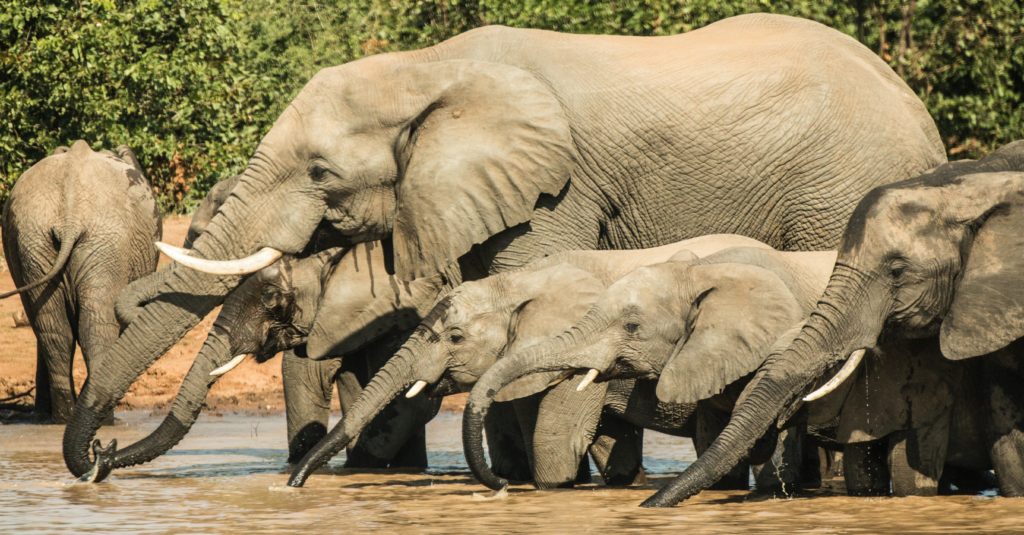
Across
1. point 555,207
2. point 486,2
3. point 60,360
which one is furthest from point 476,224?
point 486,2

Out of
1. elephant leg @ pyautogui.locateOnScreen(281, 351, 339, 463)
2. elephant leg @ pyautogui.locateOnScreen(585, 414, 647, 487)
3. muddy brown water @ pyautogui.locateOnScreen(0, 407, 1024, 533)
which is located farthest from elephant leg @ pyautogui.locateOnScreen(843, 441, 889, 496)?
elephant leg @ pyautogui.locateOnScreen(281, 351, 339, 463)

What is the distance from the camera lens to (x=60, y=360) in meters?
13.6

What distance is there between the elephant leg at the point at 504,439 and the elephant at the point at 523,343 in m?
0.50

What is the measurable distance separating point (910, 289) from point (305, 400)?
431 cm

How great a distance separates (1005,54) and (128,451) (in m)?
10.8

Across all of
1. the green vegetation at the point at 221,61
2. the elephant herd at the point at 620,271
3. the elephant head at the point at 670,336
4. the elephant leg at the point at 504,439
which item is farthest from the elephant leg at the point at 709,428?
the green vegetation at the point at 221,61

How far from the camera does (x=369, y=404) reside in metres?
Answer: 9.77

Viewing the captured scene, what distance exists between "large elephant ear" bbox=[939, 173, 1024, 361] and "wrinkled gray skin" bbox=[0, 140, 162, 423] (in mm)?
6544

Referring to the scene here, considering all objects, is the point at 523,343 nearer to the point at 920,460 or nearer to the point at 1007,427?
the point at 920,460

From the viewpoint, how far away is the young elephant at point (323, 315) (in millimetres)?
11031

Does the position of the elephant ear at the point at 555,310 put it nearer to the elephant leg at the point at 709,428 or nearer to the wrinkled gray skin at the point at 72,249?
the elephant leg at the point at 709,428

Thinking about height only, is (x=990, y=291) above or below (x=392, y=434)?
above

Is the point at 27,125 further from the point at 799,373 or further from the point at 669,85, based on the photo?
the point at 799,373

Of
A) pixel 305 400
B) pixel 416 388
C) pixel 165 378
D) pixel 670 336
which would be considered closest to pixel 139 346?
pixel 305 400
